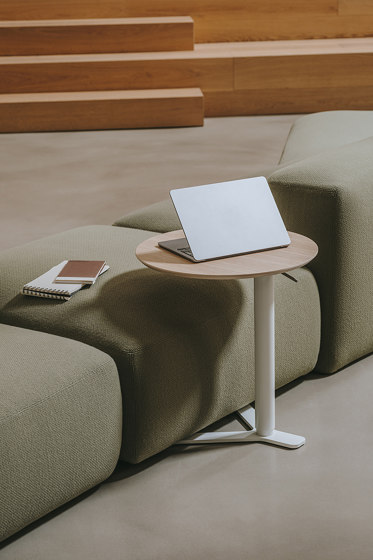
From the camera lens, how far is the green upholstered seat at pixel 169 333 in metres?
1.92

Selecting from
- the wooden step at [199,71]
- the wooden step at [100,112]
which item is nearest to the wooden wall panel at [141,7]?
the wooden step at [199,71]

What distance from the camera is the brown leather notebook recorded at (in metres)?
2.15

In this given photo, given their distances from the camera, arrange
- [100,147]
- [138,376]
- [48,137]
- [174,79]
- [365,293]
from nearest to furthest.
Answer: [138,376]
[365,293]
[100,147]
[48,137]
[174,79]

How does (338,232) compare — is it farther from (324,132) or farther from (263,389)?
(324,132)

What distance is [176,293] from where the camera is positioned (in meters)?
2.09

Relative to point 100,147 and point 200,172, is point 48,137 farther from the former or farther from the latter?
point 200,172

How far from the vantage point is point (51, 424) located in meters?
1.74

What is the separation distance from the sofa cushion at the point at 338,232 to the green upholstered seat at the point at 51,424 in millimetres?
758

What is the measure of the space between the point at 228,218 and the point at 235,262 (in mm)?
126

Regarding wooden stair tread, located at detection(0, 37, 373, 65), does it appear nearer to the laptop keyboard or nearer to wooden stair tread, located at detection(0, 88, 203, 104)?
wooden stair tread, located at detection(0, 88, 203, 104)

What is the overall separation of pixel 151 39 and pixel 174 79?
44cm

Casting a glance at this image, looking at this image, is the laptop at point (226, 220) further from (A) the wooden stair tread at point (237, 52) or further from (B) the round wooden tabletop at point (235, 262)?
(A) the wooden stair tread at point (237, 52)

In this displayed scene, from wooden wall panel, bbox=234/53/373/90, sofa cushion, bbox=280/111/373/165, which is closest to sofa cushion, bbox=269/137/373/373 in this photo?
sofa cushion, bbox=280/111/373/165

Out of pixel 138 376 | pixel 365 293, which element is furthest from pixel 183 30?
pixel 138 376
